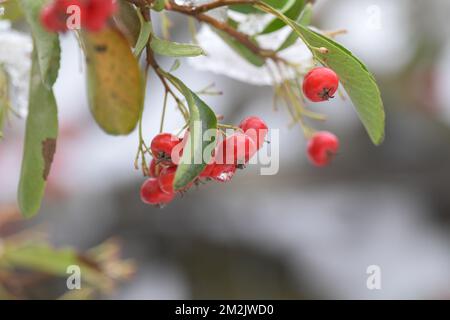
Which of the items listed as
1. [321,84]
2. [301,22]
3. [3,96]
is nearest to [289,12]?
[301,22]

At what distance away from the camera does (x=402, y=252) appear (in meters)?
2.85

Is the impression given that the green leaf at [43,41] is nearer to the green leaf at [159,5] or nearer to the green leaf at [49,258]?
the green leaf at [159,5]

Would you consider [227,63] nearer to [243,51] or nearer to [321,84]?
[243,51]

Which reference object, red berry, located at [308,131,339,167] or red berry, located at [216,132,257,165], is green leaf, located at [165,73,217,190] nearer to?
red berry, located at [216,132,257,165]

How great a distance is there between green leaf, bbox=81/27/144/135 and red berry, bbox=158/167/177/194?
16 cm

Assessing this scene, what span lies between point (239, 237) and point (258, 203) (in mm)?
162

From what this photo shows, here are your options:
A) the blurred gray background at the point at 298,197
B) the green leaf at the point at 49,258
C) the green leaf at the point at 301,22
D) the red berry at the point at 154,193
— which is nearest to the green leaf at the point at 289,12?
the green leaf at the point at 301,22

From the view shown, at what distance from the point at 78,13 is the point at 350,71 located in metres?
0.27

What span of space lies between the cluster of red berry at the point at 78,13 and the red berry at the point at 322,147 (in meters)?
0.49

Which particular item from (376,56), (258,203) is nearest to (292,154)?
(258,203)

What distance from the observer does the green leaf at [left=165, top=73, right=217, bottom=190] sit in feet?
2.22

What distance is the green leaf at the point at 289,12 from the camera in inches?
35.5

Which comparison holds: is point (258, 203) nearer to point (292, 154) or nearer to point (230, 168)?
point (292, 154)

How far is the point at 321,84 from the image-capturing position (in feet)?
2.66
